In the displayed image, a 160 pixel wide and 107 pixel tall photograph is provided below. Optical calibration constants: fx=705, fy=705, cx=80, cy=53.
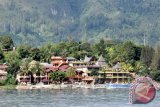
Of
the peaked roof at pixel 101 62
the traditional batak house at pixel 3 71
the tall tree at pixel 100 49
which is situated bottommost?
the traditional batak house at pixel 3 71

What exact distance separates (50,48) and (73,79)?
19892 mm

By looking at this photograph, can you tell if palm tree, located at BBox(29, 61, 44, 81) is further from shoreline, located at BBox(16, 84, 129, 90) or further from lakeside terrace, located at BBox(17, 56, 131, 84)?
shoreline, located at BBox(16, 84, 129, 90)

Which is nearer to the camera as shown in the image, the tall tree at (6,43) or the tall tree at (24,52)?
the tall tree at (24,52)

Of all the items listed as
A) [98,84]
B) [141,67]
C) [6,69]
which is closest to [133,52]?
[141,67]

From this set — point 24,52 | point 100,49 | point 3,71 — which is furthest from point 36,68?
point 100,49

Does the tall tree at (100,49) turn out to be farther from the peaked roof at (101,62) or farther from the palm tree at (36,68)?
the palm tree at (36,68)

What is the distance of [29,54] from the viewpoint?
110625 millimetres

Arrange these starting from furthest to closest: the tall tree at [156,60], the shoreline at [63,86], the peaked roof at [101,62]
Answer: the peaked roof at [101,62]
the tall tree at [156,60]
the shoreline at [63,86]

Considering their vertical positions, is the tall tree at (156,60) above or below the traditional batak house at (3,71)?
above

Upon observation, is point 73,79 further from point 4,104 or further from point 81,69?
point 4,104

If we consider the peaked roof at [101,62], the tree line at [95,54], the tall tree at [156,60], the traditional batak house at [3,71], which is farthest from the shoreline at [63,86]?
the peaked roof at [101,62]


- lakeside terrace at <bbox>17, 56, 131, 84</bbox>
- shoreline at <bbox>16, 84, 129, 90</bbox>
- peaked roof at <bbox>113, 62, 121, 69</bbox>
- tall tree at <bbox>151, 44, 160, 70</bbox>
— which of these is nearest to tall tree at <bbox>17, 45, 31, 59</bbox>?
lakeside terrace at <bbox>17, 56, 131, 84</bbox>

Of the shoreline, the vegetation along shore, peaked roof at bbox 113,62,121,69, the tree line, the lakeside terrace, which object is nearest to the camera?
the shoreline

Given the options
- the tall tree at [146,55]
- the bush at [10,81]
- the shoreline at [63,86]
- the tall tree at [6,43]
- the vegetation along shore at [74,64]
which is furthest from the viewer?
the tall tree at [6,43]
